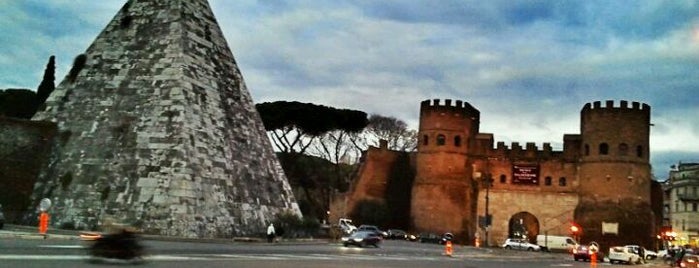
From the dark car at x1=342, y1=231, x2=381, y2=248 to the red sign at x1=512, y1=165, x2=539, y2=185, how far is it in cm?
2809

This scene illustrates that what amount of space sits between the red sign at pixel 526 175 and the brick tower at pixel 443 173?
3.54 meters

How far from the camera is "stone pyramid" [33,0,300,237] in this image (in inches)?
976

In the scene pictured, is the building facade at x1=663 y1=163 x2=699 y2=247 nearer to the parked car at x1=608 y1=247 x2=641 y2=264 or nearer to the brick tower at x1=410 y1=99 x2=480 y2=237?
the brick tower at x1=410 y1=99 x2=480 y2=237

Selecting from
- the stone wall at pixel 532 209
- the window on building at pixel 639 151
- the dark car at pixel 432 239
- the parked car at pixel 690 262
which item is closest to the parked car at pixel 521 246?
the dark car at pixel 432 239

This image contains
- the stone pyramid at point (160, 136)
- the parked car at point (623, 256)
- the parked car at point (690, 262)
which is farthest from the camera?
the parked car at point (623, 256)

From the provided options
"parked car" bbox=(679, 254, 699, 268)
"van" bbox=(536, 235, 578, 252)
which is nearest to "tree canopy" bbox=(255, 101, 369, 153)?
"van" bbox=(536, 235, 578, 252)

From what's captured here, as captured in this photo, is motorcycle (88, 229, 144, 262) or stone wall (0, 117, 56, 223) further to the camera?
stone wall (0, 117, 56, 223)

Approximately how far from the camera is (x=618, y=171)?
57312 millimetres

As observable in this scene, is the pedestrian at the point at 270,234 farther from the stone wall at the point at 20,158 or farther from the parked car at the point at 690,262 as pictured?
the parked car at the point at 690,262

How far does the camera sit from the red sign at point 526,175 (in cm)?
5991

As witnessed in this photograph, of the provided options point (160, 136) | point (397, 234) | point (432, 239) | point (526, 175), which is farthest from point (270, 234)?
point (526, 175)

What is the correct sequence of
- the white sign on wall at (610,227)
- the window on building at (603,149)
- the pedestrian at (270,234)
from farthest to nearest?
the window on building at (603,149)
the white sign on wall at (610,227)
the pedestrian at (270,234)

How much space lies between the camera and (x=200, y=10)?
1156 inches

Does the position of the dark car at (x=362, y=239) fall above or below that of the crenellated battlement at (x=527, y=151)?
below
